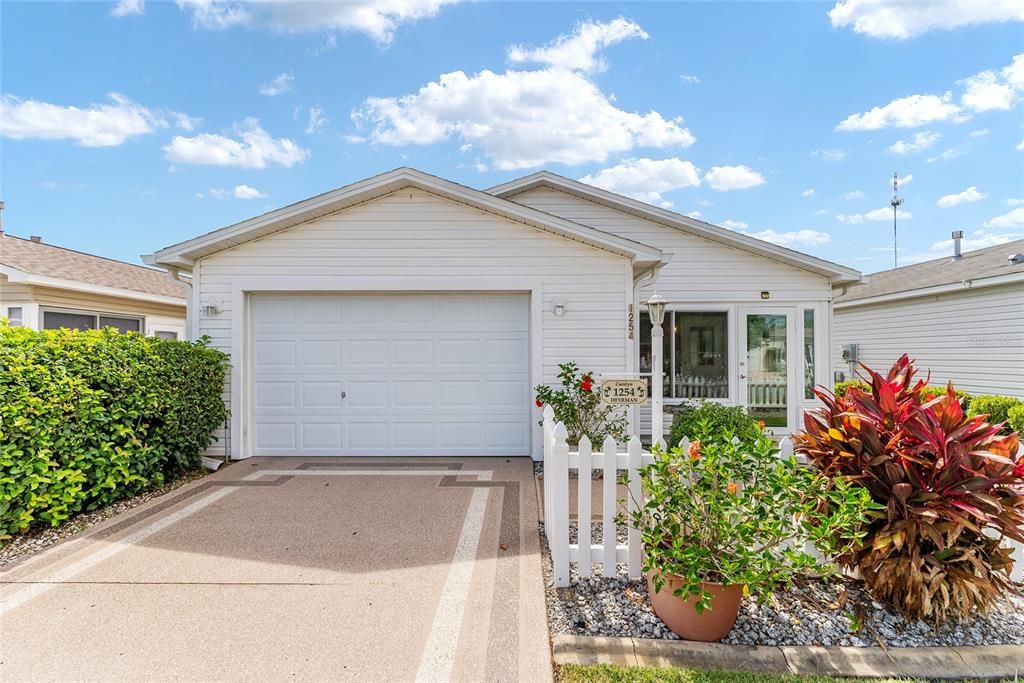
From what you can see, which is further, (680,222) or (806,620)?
(680,222)

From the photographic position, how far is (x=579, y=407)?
660cm

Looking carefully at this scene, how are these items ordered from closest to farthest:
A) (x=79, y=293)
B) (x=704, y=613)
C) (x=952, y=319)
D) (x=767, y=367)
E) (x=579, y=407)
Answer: (x=704, y=613) → (x=579, y=407) → (x=767, y=367) → (x=79, y=293) → (x=952, y=319)

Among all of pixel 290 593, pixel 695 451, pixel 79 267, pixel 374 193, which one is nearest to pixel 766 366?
pixel 695 451

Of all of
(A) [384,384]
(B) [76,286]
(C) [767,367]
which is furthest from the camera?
(B) [76,286]

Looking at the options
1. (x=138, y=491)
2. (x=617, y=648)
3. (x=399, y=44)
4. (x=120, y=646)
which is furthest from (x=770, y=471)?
(x=399, y=44)

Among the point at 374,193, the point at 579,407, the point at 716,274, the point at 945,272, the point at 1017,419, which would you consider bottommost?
the point at 1017,419

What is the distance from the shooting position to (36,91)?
8.37 m

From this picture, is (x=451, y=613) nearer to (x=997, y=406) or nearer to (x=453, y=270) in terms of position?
(x=453, y=270)

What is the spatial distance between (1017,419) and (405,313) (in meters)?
11.2

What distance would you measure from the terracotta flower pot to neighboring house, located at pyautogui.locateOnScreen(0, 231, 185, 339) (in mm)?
9918

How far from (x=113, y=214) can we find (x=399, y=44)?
10.4 meters

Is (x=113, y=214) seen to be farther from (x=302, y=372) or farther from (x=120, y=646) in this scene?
(x=120, y=646)

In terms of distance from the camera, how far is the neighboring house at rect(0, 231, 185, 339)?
358 inches

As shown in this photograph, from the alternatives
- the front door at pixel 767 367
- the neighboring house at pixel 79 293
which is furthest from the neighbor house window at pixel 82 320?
the front door at pixel 767 367
